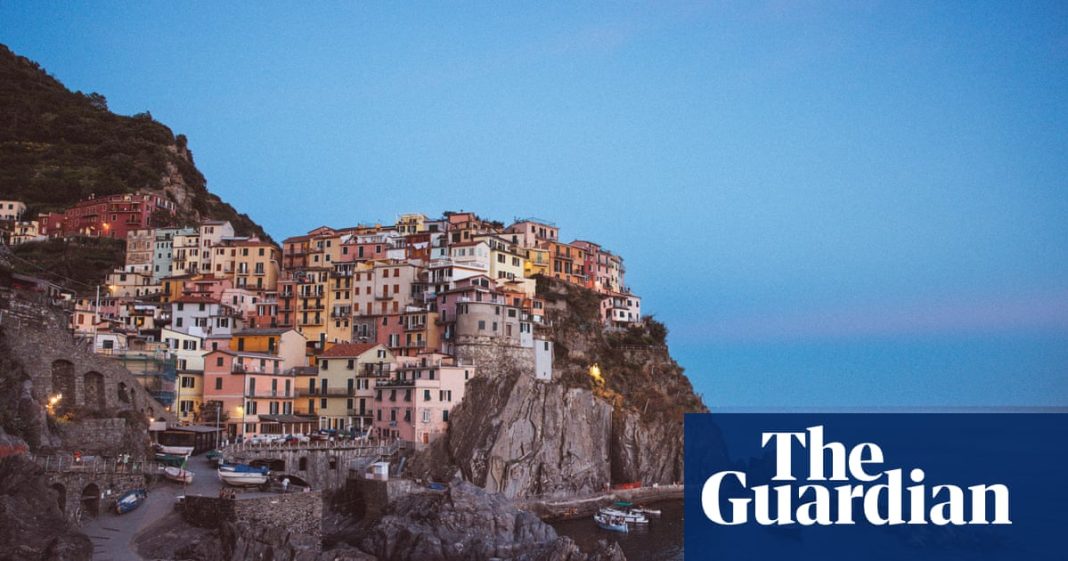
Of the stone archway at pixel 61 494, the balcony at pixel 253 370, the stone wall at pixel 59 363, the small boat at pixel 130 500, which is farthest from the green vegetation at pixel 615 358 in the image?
the stone archway at pixel 61 494

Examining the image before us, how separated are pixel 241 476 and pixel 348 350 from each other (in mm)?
23828

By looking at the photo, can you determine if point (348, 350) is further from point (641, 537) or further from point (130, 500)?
point (130, 500)

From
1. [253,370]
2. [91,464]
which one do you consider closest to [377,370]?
[253,370]

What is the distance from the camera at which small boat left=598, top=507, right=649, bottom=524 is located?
59344 mm

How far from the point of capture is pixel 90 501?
38.3 m

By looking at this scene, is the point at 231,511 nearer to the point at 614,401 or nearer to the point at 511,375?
the point at 511,375

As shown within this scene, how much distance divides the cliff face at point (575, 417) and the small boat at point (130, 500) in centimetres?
2285

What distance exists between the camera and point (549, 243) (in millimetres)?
91375

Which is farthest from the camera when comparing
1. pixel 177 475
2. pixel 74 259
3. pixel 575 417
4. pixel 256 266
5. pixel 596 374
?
pixel 74 259

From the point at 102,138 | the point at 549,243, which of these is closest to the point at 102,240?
the point at 102,138

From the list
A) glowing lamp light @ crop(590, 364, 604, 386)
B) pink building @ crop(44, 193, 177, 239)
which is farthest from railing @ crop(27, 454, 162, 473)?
pink building @ crop(44, 193, 177, 239)

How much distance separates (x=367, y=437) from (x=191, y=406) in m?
11.3

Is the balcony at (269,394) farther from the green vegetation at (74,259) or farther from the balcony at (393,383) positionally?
the green vegetation at (74,259)

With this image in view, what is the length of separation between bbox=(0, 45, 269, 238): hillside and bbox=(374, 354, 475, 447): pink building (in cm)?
4905
